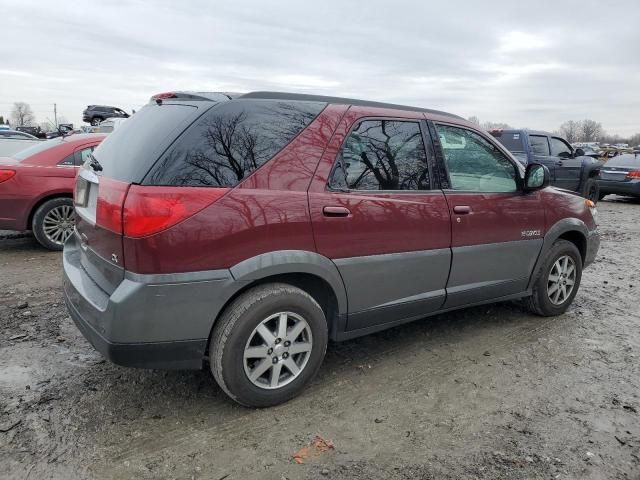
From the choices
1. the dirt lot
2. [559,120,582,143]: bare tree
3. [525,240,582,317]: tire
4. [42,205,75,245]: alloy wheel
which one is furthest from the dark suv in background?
[559,120,582,143]: bare tree

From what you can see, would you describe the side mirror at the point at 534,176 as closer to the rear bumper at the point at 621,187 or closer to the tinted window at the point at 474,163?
the tinted window at the point at 474,163

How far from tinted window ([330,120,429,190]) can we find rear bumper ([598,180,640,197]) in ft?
43.5

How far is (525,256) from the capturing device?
167 inches

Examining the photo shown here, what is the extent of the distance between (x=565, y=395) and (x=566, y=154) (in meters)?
10.6

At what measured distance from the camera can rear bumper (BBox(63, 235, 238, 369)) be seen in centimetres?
251

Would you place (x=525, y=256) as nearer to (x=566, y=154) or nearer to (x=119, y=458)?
(x=119, y=458)

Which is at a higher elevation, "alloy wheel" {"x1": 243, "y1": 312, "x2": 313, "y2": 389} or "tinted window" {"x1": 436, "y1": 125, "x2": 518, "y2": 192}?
"tinted window" {"x1": 436, "y1": 125, "x2": 518, "y2": 192}

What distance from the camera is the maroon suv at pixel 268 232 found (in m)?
2.56

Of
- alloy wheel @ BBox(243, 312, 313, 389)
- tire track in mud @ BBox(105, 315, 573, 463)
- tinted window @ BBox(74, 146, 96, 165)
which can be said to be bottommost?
tire track in mud @ BBox(105, 315, 573, 463)

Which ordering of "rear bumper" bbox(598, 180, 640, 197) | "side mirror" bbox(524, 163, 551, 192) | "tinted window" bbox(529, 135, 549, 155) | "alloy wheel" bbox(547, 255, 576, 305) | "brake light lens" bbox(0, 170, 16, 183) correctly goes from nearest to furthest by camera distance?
"side mirror" bbox(524, 163, 551, 192), "alloy wheel" bbox(547, 255, 576, 305), "brake light lens" bbox(0, 170, 16, 183), "tinted window" bbox(529, 135, 549, 155), "rear bumper" bbox(598, 180, 640, 197)

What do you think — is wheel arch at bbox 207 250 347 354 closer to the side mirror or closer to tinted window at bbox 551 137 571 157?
the side mirror

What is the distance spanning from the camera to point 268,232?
9.07 feet

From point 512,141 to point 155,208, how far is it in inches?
421

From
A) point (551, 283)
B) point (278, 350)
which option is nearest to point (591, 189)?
point (551, 283)
